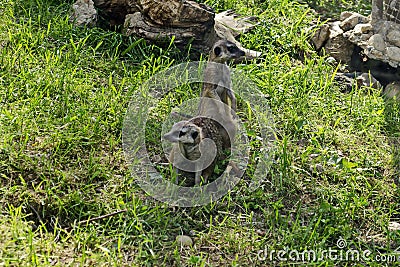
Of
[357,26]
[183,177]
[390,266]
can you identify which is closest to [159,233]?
[183,177]

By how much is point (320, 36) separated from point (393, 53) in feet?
2.69

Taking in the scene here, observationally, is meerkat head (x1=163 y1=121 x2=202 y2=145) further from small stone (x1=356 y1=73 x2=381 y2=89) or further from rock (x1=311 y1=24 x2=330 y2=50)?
rock (x1=311 y1=24 x2=330 y2=50)

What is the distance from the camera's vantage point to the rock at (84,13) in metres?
6.20

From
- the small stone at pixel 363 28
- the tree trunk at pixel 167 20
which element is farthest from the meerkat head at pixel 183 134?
the small stone at pixel 363 28

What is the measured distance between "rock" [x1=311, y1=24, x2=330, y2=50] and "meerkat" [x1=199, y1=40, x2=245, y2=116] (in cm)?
182

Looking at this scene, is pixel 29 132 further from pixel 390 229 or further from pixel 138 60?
pixel 390 229

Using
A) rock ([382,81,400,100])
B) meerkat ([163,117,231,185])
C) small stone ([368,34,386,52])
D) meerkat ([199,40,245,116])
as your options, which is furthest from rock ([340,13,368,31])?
meerkat ([163,117,231,185])

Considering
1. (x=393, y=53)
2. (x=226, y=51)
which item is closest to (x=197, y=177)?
(x=226, y=51)

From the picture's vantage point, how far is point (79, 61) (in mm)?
5656

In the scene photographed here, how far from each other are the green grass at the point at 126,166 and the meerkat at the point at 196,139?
0.28 metres

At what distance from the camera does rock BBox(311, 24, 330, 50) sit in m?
6.54

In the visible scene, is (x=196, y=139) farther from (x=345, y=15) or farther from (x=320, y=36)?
(x=345, y=15)

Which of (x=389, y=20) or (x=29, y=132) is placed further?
(x=389, y=20)

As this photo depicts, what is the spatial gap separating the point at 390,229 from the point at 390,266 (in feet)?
1.26
